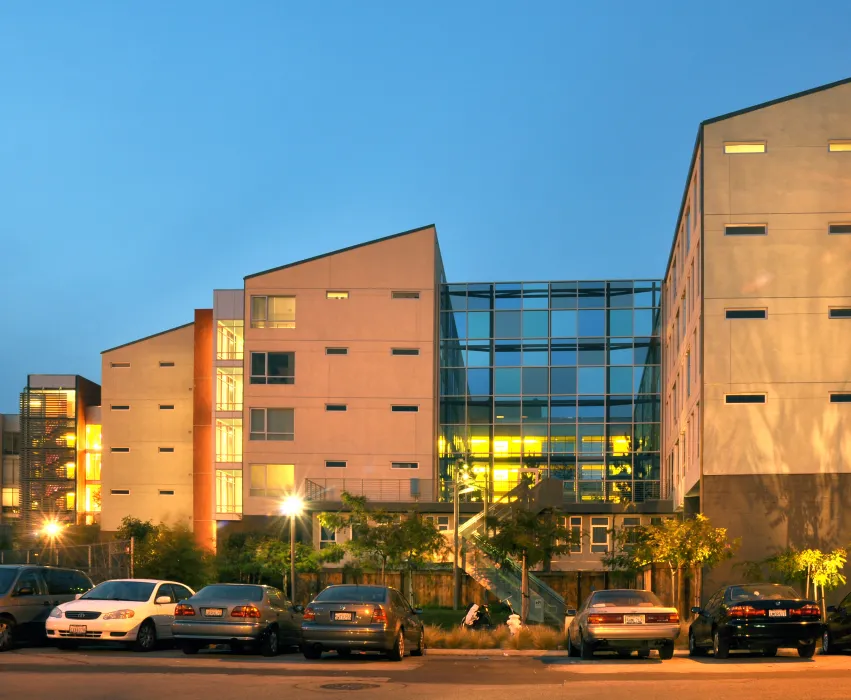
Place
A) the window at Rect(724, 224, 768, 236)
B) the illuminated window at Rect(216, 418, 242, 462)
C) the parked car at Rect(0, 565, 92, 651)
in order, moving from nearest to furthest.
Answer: the parked car at Rect(0, 565, 92, 651) → the window at Rect(724, 224, 768, 236) → the illuminated window at Rect(216, 418, 242, 462)

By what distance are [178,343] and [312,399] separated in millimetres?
13704

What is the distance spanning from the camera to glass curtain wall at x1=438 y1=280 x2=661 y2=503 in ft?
197

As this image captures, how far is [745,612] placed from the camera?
22.9 m

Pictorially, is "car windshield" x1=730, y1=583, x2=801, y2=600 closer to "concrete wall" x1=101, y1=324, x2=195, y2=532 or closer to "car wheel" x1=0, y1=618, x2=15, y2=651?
"car wheel" x1=0, y1=618, x2=15, y2=651

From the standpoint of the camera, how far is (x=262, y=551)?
5375 cm

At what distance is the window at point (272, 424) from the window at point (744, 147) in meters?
27.5

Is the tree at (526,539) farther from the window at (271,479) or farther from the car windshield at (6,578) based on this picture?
the car windshield at (6,578)

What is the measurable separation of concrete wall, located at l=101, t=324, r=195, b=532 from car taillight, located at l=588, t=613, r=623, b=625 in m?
48.1

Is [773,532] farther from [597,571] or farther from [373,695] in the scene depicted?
[373,695]

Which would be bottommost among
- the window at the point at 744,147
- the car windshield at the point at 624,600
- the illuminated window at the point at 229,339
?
the car windshield at the point at 624,600

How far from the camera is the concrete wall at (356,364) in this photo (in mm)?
59750

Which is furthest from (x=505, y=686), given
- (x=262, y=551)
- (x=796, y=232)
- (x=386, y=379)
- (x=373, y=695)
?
(x=386, y=379)

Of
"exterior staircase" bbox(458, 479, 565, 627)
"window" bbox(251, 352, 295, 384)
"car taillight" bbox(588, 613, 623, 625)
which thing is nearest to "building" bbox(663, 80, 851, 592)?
"exterior staircase" bbox(458, 479, 565, 627)

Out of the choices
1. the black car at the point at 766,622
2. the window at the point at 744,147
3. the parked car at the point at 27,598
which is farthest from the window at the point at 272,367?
the black car at the point at 766,622
